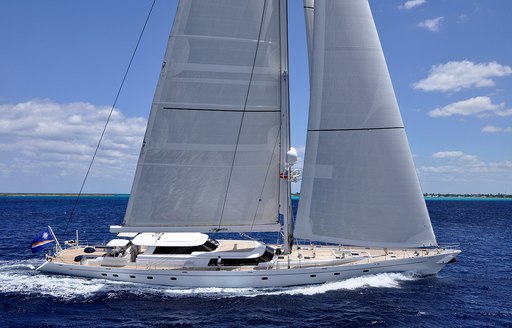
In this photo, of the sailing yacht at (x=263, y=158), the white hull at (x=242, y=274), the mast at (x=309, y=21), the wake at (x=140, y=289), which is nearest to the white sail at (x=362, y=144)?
the sailing yacht at (x=263, y=158)

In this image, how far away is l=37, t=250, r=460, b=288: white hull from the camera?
56.2 ft

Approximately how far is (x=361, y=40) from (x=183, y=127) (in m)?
8.88

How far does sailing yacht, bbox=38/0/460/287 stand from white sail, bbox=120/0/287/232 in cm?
5

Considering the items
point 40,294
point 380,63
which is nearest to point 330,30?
point 380,63

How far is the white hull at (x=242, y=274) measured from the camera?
17141 millimetres

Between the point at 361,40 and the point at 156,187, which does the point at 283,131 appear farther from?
the point at 156,187

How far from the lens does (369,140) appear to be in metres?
17.2

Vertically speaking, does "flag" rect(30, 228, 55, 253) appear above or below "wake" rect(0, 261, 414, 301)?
above

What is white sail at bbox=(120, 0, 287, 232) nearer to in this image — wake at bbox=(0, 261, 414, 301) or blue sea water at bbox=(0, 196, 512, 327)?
wake at bbox=(0, 261, 414, 301)

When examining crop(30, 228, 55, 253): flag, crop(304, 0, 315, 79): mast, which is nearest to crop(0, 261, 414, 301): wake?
crop(30, 228, 55, 253): flag

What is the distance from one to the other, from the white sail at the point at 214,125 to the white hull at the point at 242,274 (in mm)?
2025

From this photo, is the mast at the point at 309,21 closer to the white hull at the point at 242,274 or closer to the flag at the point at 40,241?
the white hull at the point at 242,274

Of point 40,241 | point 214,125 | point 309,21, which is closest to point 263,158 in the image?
point 214,125

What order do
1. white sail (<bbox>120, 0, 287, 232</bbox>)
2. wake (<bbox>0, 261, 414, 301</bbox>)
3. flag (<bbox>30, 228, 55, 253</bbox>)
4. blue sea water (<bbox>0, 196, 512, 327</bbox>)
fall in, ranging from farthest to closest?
flag (<bbox>30, 228, 55, 253</bbox>) < white sail (<bbox>120, 0, 287, 232</bbox>) < wake (<bbox>0, 261, 414, 301</bbox>) < blue sea water (<bbox>0, 196, 512, 327</bbox>)
